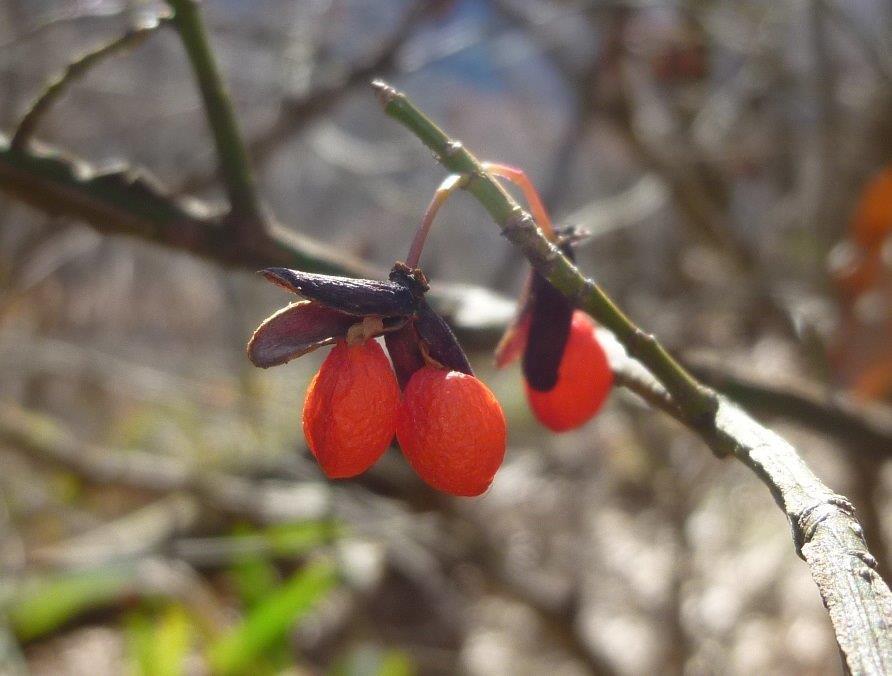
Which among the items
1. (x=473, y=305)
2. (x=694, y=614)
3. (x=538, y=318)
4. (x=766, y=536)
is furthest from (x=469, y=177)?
(x=766, y=536)

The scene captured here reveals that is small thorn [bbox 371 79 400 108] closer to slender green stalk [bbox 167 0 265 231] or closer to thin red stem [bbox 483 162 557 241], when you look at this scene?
thin red stem [bbox 483 162 557 241]

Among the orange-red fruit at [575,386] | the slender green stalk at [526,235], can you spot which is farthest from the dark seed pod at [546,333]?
the slender green stalk at [526,235]

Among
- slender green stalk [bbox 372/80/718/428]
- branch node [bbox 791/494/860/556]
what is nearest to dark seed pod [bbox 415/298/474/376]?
slender green stalk [bbox 372/80/718/428]

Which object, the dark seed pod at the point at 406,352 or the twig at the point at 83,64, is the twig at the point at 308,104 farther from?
the dark seed pod at the point at 406,352

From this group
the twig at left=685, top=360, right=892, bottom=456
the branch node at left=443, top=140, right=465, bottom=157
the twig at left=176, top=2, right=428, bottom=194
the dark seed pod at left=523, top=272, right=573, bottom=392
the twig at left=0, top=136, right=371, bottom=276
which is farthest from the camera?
the twig at left=176, top=2, right=428, bottom=194

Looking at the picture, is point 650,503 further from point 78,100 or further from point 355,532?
point 78,100

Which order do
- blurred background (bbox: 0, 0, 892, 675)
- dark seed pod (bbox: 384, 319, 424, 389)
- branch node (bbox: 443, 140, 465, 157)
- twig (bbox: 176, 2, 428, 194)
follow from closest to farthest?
branch node (bbox: 443, 140, 465, 157), dark seed pod (bbox: 384, 319, 424, 389), twig (bbox: 176, 2, 428, 194), blurred background (bbox: 0, 0, 892, 675)
